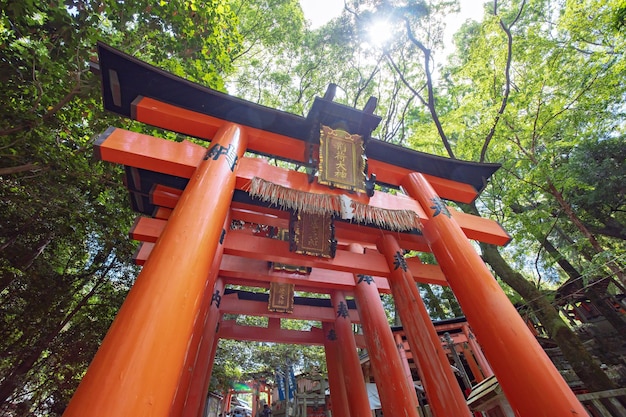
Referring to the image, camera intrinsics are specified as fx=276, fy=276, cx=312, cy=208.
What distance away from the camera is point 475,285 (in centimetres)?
357

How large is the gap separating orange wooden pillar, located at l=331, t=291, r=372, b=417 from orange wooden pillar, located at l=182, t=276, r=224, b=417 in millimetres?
3114

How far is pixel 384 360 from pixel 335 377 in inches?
126

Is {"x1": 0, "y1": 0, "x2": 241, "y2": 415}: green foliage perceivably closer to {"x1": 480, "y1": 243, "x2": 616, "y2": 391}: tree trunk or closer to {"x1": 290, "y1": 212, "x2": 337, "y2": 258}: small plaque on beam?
{"x1": 290, "y1": 212, "x2": 337, "y2": 258}: small plaque on beam

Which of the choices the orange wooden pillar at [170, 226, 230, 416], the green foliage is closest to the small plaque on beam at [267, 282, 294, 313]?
the orange wooden pillar at [170, 226, 230, 416]

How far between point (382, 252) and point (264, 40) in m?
9.86

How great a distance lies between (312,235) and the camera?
16.7 feet

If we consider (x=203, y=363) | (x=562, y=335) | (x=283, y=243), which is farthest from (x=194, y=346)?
(x=562, y=335)

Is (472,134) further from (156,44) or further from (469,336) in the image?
(156,44)

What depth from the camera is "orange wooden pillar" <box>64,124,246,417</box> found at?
1564 millimetres

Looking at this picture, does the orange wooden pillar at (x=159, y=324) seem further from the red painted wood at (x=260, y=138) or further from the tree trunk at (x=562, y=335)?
the tree trunk at (x=562, y=335)

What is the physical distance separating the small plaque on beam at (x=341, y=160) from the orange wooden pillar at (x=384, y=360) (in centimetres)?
264

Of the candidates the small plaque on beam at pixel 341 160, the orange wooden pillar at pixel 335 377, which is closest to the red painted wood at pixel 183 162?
the small plaque on beam at pixel 341 160

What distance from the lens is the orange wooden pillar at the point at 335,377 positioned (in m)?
6.93

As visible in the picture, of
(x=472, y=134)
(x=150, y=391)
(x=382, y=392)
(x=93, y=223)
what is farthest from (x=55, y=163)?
(x=472, y=134)
